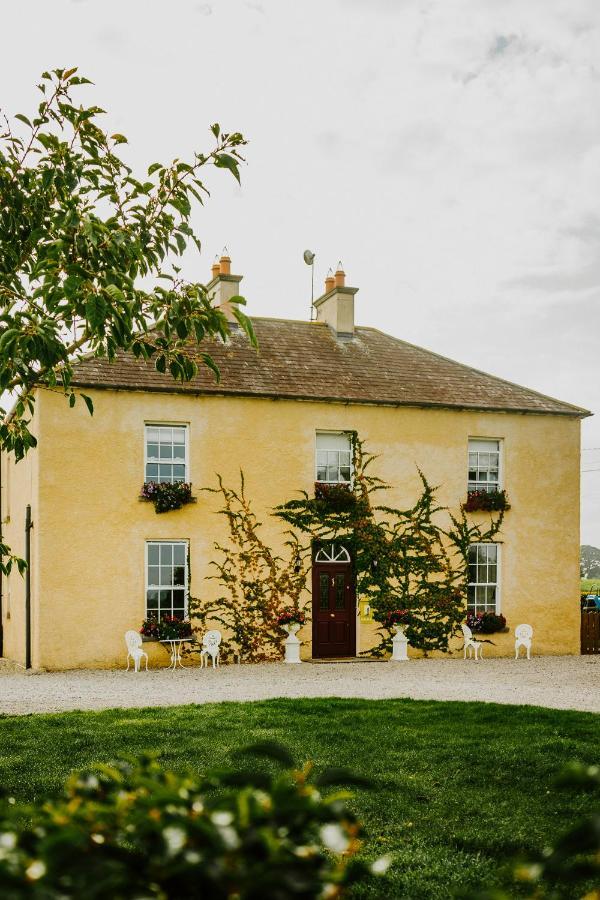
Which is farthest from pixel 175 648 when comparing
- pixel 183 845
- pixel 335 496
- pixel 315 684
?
pixel 183 845

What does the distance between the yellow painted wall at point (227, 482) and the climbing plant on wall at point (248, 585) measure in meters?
0.30

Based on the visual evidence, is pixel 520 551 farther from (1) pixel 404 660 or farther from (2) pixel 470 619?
(1) pixel 404 660

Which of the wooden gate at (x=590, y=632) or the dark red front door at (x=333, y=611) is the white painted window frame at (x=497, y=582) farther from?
the dark red front door at (x=333, y=611)

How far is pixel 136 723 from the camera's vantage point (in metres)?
10.9

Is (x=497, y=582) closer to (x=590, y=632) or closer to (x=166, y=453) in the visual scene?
(x=590, y=632)

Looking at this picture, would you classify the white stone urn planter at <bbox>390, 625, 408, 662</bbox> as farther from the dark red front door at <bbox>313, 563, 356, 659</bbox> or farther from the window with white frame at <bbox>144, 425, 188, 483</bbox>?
the window with white frame at <bbox>144, 425, 188, 483</bbox>

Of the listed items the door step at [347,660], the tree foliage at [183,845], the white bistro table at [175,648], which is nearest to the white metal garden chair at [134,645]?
the white bistro table at [175,648]

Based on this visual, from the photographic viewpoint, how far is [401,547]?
70.5ft

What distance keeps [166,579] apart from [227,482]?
8.17 feet

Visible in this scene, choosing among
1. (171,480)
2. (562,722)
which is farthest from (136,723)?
(171,480)

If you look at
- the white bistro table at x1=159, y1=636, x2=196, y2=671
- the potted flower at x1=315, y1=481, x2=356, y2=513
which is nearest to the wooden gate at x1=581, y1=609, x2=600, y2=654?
the potted flower at x1=315, y1=481, x2=356, y2=513

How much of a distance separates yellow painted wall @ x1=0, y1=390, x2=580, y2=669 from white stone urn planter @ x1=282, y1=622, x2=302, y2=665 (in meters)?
0.41

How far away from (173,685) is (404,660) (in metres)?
6.49

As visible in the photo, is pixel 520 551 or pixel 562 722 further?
pixel 520 551
